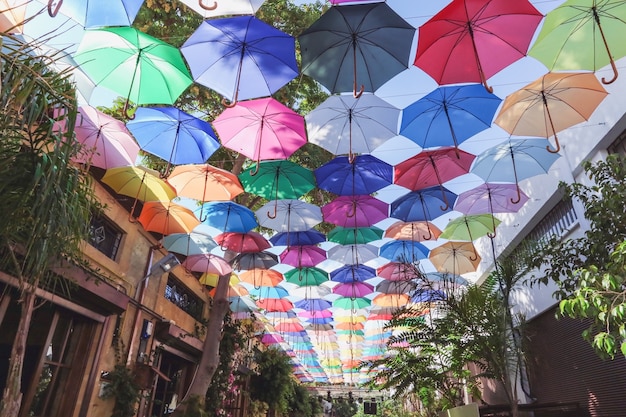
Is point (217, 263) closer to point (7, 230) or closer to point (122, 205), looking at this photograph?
point (122, 205)

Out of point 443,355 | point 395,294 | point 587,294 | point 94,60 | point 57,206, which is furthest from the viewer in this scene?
point 395,294

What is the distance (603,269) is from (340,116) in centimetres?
426

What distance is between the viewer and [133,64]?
17.6 feet

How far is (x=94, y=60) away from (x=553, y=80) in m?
6.53

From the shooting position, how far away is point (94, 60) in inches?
208

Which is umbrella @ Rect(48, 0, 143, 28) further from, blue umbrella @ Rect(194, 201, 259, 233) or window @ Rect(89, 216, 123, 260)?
blue umbrella @ Rect(194, 201, 259, 233)

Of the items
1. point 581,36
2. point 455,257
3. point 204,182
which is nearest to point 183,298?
point 204,182

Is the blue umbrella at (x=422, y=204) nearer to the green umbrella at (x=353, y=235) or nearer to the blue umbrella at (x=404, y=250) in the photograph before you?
the green umbrella at (x=353, y=235)

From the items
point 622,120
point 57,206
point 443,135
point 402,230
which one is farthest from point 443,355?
point 57,206

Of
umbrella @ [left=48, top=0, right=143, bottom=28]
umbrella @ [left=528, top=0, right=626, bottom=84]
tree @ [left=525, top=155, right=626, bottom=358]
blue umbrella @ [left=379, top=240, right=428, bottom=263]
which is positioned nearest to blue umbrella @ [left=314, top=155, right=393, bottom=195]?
tree @ [left=525, top=155, right=626, bottom=358]

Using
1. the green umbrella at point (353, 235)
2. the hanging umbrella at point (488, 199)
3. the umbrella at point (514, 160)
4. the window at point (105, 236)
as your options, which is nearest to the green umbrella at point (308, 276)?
the green umbrella at point (353, 235)

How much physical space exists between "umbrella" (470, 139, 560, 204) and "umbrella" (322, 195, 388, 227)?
2164 millimetres

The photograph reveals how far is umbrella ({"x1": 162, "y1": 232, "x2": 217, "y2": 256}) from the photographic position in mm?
9320

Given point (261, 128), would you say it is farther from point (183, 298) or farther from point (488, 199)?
point (183, 298)
